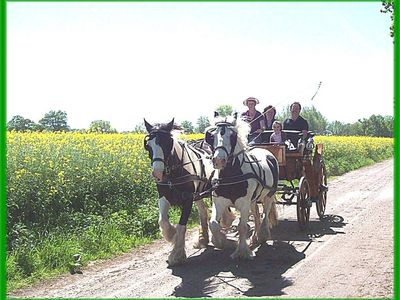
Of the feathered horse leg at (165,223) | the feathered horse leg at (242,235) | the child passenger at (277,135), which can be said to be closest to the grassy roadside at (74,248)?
the feathered horse leg at (165,223)

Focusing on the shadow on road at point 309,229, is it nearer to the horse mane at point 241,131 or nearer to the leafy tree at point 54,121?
the horse mane at point 241,131

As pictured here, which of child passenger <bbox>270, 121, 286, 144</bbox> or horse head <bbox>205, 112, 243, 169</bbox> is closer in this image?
horse head <bbox>205, 112, 243, 169</bbox>

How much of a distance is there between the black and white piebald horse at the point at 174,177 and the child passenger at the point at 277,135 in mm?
2212

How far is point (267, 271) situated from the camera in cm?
623

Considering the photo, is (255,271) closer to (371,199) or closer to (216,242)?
(216,242)

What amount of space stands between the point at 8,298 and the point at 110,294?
3.90 feet

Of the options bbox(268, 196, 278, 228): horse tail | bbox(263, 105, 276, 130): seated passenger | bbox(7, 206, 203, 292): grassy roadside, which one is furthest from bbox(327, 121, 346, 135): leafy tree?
bbox(7, 206, 203, 292): grassy roadside

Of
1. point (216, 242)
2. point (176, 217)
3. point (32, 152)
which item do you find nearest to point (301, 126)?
point (176, 217)

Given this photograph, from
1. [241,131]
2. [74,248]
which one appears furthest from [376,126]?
[74,248]

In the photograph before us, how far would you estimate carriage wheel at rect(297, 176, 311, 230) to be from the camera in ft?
27.6

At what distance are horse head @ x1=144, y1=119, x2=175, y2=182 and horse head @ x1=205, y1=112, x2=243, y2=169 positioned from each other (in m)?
0.59

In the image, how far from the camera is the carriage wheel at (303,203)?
8.42 m

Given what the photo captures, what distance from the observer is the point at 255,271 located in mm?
6230

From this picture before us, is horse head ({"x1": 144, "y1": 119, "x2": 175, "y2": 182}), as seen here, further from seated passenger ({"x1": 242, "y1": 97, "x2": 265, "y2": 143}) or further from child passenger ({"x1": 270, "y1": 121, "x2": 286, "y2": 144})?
child passenger ({"x1": 270, "y1": 121, "x2": 286, "y2": 144})
